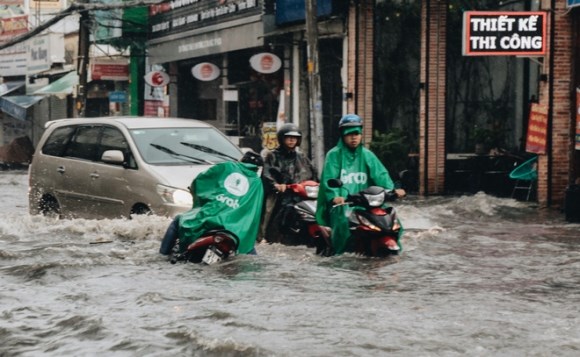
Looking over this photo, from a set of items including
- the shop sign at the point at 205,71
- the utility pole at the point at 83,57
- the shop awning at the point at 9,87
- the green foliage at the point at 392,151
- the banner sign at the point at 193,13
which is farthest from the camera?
the shop awning at the point at 9,87

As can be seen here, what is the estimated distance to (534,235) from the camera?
49.4 feet

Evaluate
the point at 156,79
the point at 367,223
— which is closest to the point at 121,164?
the point at 367,223

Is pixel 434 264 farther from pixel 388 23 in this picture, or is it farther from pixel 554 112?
pixel 388 23

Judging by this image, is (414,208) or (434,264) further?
(414,208)

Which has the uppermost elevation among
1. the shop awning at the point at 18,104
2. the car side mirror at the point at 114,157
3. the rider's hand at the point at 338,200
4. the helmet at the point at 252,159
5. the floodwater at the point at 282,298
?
the shop awning at the point at 18,104

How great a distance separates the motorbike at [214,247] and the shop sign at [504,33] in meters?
9.56

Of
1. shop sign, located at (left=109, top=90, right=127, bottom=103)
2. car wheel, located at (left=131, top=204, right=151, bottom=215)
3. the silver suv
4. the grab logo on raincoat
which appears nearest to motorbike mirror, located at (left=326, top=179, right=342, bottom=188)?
the grab logo on raincoat

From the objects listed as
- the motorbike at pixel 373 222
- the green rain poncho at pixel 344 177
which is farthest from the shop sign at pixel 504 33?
the motorbike at pixel 373 222

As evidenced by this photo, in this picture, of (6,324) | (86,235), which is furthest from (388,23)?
(6,324)

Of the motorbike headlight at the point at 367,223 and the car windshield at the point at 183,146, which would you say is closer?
the motorbike headlight at the point at 367,223

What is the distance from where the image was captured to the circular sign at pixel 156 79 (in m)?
36.5

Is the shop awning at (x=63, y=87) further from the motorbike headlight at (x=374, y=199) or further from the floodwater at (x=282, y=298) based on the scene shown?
the motorbike headlight at (x=374, y=199)

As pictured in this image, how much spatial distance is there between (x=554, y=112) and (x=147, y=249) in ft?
30.6

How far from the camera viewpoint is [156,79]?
1441 inches
